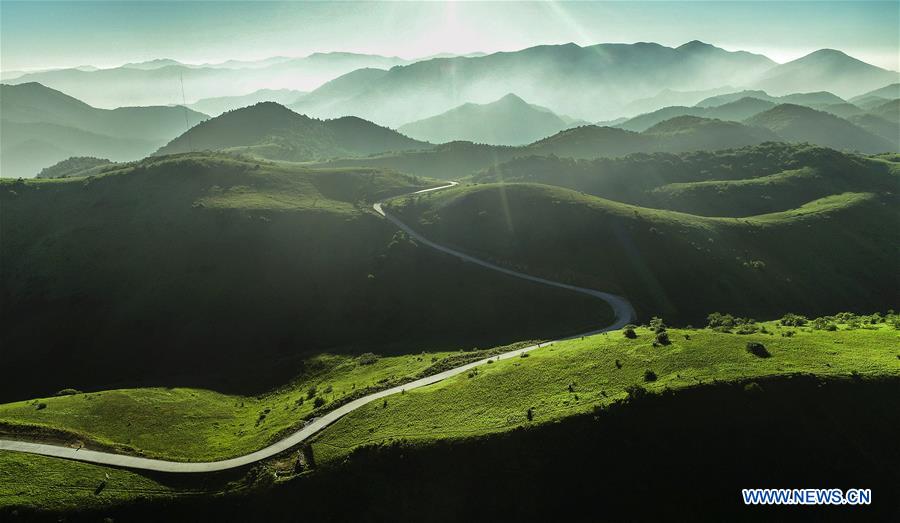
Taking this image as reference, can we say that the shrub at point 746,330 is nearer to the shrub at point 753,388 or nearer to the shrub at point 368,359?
the shrub at point 753,388

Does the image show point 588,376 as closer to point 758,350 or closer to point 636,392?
point 636,392

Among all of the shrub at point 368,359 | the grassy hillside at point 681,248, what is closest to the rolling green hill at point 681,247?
the grassy hillside at point 681,248

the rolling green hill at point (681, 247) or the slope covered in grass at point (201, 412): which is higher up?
the rolling green hill at point (681, 247)

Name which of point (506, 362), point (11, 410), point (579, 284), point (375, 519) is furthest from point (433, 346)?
point (11, 410)

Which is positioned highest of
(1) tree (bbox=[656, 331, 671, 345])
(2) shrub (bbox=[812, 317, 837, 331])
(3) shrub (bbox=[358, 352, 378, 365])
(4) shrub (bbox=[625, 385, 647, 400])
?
(1) tree (bbox=[656, 331, 671, 345])

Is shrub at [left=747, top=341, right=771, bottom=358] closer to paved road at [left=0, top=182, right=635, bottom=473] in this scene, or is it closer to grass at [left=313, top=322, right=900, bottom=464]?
grass at [left=313, top=322, right=900, bottom=464]

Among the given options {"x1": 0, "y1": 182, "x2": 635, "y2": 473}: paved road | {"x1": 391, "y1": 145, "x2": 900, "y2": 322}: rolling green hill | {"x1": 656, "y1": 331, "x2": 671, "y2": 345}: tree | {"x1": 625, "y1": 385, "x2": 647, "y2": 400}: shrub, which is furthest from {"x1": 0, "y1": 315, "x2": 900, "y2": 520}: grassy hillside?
{"x1": 391, "y1": 145, "x2": 900, "y2": 322}: rolling green hill

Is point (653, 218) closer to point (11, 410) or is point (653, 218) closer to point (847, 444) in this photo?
point (847, 444)
